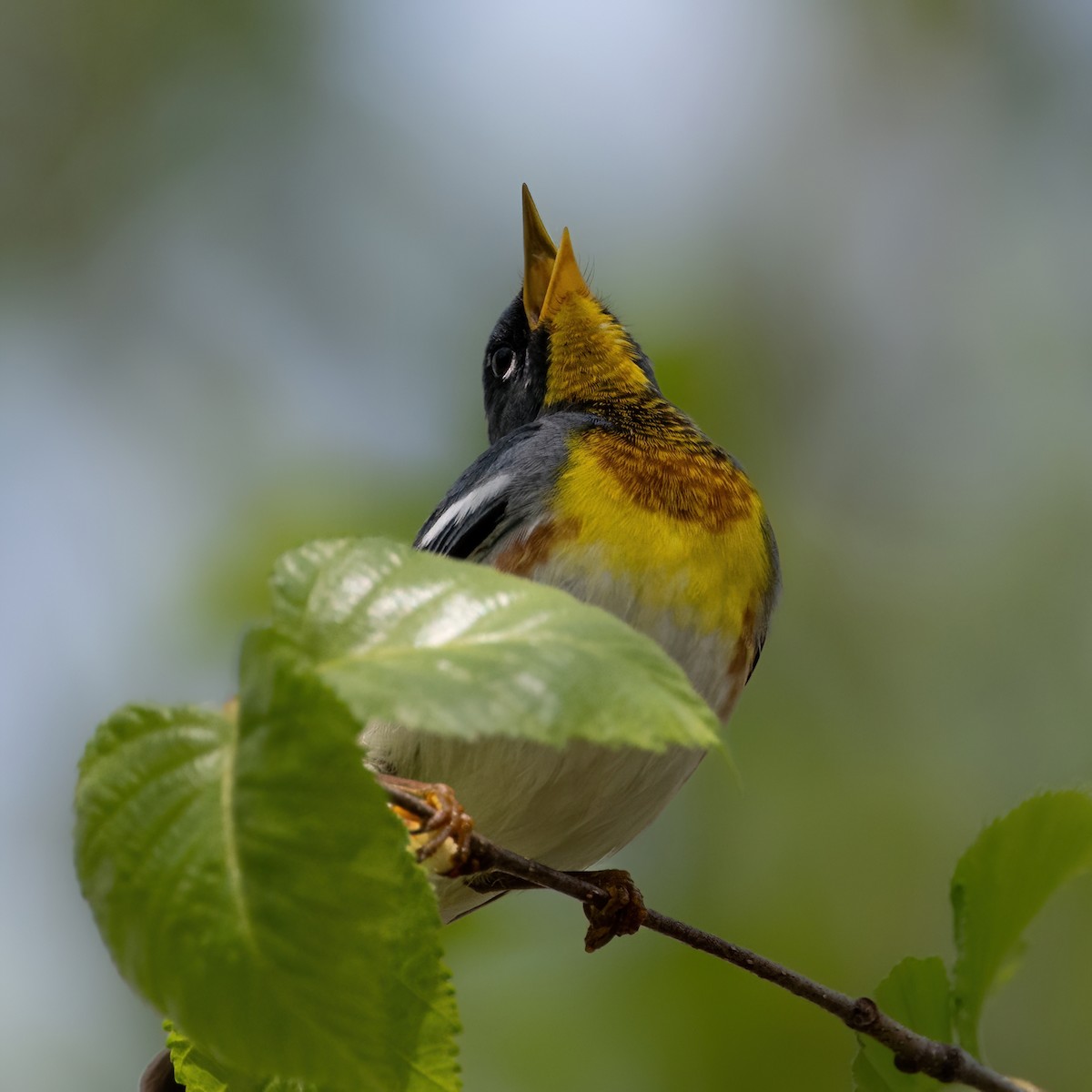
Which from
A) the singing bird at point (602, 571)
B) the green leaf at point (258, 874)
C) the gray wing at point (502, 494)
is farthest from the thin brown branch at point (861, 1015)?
the gray wing at point (502, 494)

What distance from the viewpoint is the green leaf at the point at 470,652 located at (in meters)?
1.04

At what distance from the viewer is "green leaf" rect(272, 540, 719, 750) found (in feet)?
3.42

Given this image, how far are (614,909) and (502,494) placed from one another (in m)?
1.04

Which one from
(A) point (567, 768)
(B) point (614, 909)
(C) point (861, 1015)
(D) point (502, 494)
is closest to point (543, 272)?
(D) point (502, 494)

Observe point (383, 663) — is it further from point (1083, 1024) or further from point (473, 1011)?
point (1083, 1024)

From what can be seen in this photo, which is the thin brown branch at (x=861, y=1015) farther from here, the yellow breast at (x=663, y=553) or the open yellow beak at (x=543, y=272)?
the open yellow beak at (x=543, y=272)

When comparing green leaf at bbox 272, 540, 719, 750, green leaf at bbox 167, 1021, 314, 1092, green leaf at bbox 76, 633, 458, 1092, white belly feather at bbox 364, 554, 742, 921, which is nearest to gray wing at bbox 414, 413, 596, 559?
white belly feather at bbox 364, 554, 742, 921

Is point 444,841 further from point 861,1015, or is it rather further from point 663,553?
point 663,553

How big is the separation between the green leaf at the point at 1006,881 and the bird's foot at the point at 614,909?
83 cm

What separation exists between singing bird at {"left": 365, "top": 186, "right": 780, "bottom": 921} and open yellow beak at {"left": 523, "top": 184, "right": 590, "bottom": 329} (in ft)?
2.11

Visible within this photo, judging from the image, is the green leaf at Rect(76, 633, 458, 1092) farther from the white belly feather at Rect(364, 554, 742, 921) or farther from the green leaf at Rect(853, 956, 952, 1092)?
the white belly feather at Rect(364, 554, 742, 921)

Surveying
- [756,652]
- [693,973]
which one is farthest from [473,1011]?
[756,652]

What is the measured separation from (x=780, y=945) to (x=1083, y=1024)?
4.30ft

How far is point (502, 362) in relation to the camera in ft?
15.1
